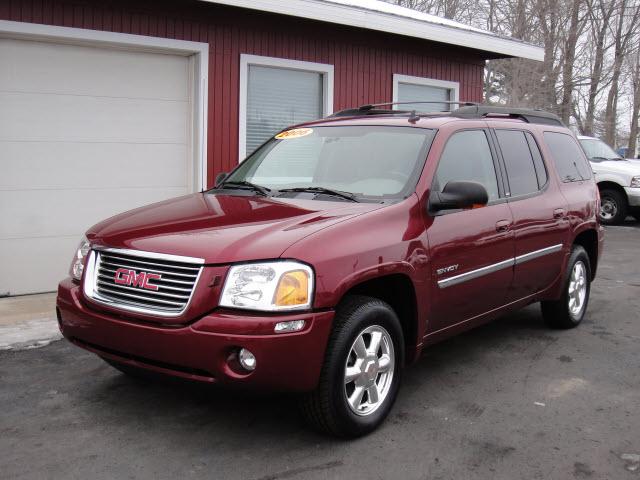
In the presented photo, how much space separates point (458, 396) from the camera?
174 inches

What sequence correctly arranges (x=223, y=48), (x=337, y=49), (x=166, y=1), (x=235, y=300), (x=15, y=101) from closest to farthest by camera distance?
(x=235, y=300) → (x=15, y=101) → (x=166, y=1) → (x=223, y=48) → (x=337, y=49)

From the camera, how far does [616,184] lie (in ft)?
48.1

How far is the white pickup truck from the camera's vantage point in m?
14.4

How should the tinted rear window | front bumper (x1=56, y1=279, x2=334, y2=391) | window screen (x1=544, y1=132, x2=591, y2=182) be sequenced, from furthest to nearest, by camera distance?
1. window screen (x1=544, y1=132, x2=591, y2=182)
2. the tinted rear window
3. front bumper (x1=56, y1=279, x2=334, y2=391)

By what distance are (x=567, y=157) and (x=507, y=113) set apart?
0.87m

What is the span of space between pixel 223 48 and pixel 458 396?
533 centimetres

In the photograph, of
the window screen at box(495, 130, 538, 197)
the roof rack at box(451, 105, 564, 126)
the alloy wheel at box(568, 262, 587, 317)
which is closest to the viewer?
the roof rack at box(451, 105, 564, 126)

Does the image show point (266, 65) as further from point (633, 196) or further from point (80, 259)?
point (633, 196)

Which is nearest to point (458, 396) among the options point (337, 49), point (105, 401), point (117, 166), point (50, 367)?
point (105, 401)

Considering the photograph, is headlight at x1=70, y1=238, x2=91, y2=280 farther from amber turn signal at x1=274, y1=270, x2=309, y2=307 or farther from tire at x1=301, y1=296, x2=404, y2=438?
tire at x1=301, y1=296, x2=404, y2=438

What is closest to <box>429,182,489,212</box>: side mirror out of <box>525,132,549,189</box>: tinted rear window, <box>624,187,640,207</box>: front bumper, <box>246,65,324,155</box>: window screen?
<box>525,132,549,189</box>: tinted rear window

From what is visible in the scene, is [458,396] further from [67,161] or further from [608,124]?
[608,124]

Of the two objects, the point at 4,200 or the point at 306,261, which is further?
the point at 4,200

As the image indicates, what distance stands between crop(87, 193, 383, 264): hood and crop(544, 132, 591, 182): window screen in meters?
2.46
